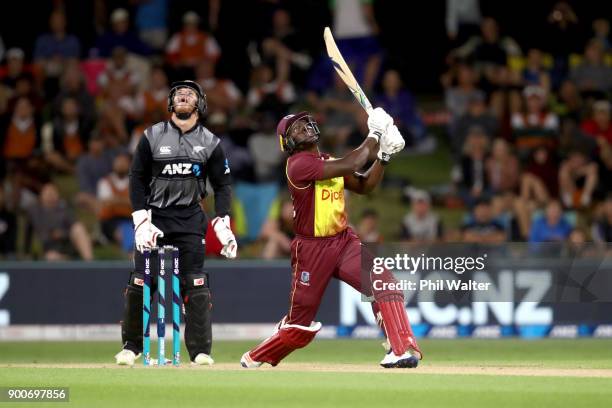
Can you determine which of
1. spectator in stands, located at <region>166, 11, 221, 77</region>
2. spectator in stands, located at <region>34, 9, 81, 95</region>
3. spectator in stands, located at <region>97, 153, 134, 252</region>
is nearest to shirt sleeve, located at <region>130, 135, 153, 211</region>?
spectator in stands, located at <region>97, 153, 134, 252</region>

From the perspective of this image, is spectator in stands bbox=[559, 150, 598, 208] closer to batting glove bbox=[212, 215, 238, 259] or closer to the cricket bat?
the cricket bat

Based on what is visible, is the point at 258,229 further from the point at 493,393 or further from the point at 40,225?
the point at 493,393

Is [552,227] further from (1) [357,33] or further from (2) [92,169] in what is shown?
(2) [92,169]

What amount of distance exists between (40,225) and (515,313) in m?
6.50

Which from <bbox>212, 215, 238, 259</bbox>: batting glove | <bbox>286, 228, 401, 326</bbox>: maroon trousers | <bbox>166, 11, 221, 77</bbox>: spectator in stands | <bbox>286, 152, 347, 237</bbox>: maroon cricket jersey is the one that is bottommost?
<bbox>286, 228, 401, 326</bbox>: maroon trousers

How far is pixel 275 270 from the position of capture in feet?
54.7

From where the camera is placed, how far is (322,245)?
10.9 m

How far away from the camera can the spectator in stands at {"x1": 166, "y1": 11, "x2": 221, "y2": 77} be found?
21594 millimetres

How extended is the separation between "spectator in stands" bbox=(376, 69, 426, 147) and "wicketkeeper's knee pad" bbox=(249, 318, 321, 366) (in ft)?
30.6

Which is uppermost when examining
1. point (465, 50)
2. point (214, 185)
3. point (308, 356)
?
point (465, 50)

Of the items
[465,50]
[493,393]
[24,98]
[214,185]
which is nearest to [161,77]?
[24,98]

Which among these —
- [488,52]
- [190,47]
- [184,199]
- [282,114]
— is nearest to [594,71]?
[488,52]

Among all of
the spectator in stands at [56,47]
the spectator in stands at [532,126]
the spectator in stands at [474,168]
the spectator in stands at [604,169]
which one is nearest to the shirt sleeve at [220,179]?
the spectator in stands at [474,168]

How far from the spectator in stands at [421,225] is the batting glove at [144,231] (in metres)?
7.75
